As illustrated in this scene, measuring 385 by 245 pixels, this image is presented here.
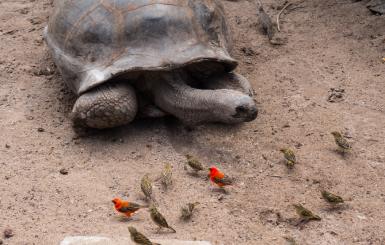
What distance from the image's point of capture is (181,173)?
5086mm

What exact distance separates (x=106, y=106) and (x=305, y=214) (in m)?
2.10

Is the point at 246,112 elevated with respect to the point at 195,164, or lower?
elevated

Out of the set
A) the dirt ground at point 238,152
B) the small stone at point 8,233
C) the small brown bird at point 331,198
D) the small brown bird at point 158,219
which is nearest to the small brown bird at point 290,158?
the dirt ground at point 238,152

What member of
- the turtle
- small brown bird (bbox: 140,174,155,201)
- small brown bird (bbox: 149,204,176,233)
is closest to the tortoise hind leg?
the turtle

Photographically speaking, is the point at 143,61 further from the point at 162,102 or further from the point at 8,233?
the point at 8,233

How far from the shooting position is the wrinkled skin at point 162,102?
17.4 ft

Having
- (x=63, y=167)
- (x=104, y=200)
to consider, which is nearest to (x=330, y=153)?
(x=104, y=200)

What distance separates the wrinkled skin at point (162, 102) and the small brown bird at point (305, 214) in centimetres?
111

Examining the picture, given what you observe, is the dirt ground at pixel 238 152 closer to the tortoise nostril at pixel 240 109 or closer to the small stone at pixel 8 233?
the small stone at pixel 8 233

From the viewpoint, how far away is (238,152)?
5344mm

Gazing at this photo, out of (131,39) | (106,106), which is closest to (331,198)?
(106,106)

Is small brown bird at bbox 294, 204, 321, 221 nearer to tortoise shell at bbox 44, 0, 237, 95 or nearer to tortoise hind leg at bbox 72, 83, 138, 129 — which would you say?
tortoise shell at bbox 44, 0, 237, 95

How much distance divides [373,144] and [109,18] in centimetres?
272

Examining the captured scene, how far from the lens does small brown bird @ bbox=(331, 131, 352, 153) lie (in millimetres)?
5145
